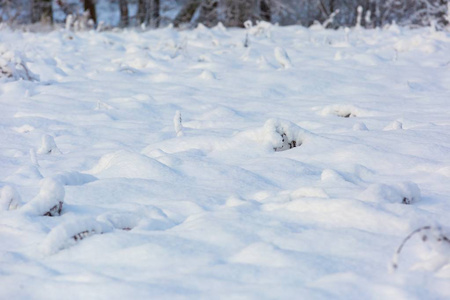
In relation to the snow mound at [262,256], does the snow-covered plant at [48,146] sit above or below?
below

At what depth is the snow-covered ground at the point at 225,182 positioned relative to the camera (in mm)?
1684

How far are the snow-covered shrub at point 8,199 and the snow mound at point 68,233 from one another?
1.66ft

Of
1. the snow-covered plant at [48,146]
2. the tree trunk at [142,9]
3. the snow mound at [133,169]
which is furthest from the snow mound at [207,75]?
the tree trunk at [142,9]

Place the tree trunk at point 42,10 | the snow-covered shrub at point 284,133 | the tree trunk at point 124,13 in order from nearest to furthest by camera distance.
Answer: the snow-covered shrub at point 284,133
the tree trunk at point 42,10
the tree trunk at point 124,13

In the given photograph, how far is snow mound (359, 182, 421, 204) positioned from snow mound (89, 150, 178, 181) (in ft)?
3.10

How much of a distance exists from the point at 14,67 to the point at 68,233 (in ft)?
12.6

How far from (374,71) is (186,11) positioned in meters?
11.2

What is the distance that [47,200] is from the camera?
2.21 metres

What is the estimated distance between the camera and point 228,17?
1495 centimetres

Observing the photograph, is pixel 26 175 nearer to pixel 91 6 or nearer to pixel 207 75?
pixel 207 75

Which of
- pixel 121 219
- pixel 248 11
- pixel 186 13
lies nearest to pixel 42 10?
pixel 186 13

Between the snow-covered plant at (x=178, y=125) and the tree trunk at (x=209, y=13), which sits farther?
the tree trunk at (x=209, y=13)

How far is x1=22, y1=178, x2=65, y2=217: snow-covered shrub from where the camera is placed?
7.25ft

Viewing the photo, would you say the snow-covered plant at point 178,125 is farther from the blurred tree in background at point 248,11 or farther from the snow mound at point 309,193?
the blurred tree in background at point 248,11
